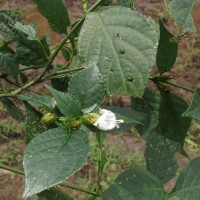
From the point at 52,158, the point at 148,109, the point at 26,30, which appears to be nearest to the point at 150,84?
the point at 148,109

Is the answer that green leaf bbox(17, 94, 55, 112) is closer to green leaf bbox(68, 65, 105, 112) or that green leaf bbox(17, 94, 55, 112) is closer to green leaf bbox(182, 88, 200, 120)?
green leaf bbox(68, 65, 105, 112)

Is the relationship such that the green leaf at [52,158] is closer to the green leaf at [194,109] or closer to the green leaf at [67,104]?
the green leaf at [67,104]

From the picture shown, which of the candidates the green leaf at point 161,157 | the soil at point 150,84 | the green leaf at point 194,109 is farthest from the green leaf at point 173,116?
the soil at point 150,84

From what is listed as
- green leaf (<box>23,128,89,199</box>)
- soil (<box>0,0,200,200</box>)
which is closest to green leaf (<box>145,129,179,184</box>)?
green leaf (<box>23,128,89,199</box>)

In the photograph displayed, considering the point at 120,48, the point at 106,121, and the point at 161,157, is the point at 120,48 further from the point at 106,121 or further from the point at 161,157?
the point at 161,157

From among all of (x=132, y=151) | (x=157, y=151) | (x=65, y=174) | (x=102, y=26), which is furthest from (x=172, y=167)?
(x=132, y=151)

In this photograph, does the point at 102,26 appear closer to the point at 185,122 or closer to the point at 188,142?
the point at 185,122
